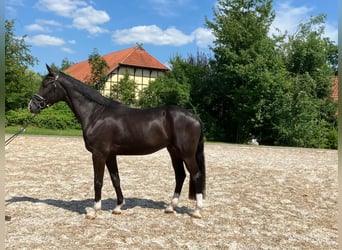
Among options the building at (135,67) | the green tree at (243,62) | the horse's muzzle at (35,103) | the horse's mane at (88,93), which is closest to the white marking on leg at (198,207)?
the horse's mane at (88,93)

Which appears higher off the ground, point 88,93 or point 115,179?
point 88,93

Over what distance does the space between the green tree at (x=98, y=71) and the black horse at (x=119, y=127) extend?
22.5 m

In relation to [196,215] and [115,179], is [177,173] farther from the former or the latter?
[115,179]

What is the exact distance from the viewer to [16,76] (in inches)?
933

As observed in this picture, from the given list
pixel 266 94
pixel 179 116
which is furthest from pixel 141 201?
pixel 266 94

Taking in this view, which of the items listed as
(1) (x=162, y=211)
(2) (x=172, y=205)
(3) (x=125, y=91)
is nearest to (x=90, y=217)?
(1) (x=162, y=211)

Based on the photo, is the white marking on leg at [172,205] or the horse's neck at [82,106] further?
the white marking on leg at [172,205]

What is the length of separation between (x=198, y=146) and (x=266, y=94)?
16.0m

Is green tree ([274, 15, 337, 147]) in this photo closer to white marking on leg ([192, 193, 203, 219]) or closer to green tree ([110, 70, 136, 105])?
green tree ([110, 70, 136, 105])

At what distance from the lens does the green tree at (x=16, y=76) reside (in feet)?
75.3

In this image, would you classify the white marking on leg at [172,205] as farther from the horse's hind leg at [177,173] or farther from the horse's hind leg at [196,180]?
the horse's hind leg at [196,180]

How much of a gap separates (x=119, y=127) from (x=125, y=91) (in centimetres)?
2182

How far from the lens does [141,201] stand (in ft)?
18.6

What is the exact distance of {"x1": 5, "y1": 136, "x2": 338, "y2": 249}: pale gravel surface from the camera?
3.89 meters
